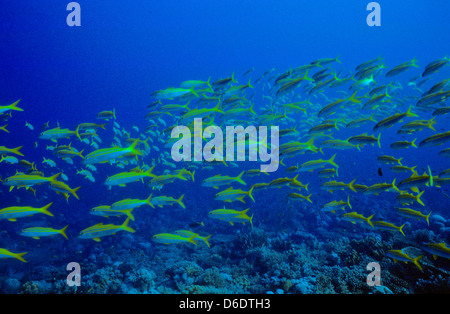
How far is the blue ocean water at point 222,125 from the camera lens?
19.1 feet

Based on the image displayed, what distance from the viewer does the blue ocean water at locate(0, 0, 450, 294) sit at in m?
5.83

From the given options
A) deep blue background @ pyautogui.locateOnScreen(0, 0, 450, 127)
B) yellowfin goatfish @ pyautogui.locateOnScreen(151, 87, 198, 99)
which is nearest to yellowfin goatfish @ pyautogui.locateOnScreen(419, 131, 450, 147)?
yellowfin goatfish @ pyautogui.locateOnScreen(151, 87, 198, 99)

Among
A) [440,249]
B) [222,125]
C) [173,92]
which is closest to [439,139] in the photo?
[440,249]

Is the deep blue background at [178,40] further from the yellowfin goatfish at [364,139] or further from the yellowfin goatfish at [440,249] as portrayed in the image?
the yellowfin goatfish at [440,249]

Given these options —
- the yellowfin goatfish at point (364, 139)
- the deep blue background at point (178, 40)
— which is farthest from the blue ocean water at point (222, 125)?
the yellowfin goatfish at point (364, 139)

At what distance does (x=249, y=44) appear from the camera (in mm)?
126125

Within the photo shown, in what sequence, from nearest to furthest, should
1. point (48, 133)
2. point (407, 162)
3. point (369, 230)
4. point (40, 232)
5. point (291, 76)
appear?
point (40, 232), point (48, 133), point (291, 76), point (369, 230), point (407, 162)

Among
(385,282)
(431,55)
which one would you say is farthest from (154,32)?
(431,55)

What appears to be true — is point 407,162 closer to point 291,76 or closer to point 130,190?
point 291,76

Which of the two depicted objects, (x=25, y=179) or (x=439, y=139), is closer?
(x=25, y=179)

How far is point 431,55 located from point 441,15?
30.5m

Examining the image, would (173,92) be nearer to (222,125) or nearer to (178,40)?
(222,125)

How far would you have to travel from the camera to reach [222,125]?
11570 mm

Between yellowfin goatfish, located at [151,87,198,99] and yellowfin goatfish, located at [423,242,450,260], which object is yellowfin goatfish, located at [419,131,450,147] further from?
yellowfin goatfish, located at [151,87,198,99]
